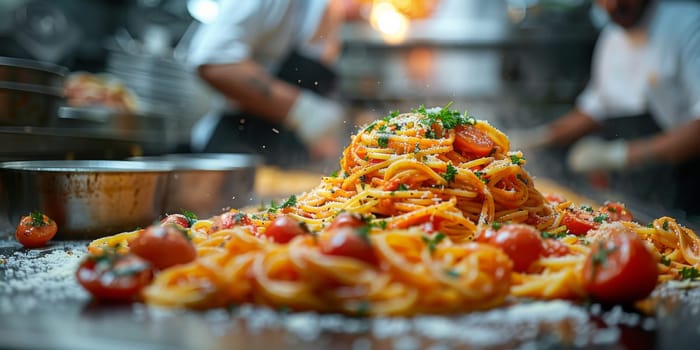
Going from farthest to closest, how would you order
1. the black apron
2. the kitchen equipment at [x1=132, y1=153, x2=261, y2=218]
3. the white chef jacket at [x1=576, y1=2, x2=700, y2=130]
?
the white chef jacket at [x1=576, y1=2, x2=700, y2=130] < the black apron < the kitchen equipment at [x1=132, y1=153, x2=261, y2=218]

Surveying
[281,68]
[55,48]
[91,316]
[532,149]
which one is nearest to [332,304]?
[91,316]

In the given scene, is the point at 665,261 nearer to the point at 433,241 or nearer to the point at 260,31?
the point at 433,241

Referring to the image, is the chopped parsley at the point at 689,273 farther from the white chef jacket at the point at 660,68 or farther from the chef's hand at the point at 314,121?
the white chef jacket at the point at 660,68

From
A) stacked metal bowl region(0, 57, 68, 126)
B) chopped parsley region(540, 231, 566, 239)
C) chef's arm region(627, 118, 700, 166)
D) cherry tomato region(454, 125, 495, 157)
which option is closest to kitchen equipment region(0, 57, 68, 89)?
stacked metal bowl region(0, 57, 68, 126)

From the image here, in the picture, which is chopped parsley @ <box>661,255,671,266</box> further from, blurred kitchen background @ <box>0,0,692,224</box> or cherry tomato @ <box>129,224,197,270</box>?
blurred kitchen background @ <box>0,0,692,224</box>

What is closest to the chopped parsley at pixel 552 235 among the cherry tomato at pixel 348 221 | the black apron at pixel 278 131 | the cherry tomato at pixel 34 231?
the cherry tomato at pixel 348 221

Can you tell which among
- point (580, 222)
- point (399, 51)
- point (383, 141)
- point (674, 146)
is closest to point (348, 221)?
point (383, 141)

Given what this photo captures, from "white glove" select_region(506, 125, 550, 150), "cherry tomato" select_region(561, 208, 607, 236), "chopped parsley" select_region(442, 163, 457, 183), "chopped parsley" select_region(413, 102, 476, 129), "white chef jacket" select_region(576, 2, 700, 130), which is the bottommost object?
"cherry tomato" select_region(561, 208, 607, 236)

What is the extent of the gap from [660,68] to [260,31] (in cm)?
404

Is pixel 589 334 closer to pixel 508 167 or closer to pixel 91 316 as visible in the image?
pixel 508 167

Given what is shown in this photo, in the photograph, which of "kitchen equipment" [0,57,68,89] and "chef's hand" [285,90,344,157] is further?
"chef's hand" [285,90,344,157]

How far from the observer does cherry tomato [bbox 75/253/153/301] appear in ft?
6.05

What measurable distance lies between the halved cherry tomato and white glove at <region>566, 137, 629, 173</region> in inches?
187

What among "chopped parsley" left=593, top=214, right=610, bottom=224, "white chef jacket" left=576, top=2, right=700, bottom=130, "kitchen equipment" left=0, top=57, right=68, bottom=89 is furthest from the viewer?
"white chef jacket" left=576, top=2, right=700, bottom=130
